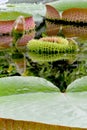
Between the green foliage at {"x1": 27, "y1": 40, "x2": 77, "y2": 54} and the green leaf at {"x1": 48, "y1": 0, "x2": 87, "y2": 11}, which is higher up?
the green foliage at {"x1": 27, "y1": 40, "x2": 77, "y2": 54}

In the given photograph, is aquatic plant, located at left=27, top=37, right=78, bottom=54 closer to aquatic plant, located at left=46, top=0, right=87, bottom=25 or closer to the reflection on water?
the reflection on water

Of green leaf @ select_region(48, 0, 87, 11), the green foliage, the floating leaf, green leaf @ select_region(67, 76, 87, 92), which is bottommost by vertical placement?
green leaf @ select_region(48, 0, 87, 11)

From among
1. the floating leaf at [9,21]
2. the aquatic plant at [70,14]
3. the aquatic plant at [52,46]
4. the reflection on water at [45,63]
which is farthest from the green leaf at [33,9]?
the aquatic plant at [52,46]

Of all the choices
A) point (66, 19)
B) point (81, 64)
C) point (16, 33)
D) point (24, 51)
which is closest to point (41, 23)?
point (66, 19)

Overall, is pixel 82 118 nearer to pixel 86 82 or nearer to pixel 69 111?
pixel 69 111

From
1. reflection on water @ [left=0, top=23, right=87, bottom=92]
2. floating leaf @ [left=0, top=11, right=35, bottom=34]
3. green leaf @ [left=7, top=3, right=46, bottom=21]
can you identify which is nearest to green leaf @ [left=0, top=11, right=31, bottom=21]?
floating leaf @ [left=0, top=11, right=35, bottom=34]
